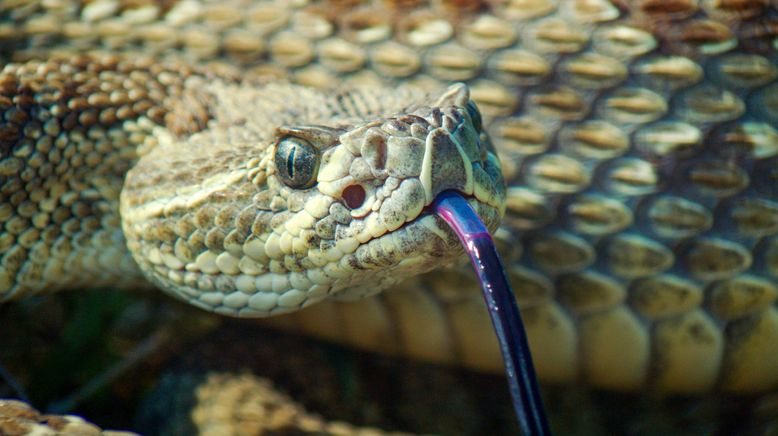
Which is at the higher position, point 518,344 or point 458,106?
point 458,106

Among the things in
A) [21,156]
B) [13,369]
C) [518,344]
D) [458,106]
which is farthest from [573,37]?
[13,369]

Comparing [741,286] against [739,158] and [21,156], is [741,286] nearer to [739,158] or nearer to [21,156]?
[739,158]

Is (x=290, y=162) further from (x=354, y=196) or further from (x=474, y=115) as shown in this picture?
(x=474, y=115)

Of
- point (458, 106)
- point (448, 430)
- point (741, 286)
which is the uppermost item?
point (458, 106)

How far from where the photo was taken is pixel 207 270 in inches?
123

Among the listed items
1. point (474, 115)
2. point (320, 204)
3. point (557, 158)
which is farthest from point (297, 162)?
point (557, 158)

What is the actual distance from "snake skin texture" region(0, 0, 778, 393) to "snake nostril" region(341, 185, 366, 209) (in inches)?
38.0

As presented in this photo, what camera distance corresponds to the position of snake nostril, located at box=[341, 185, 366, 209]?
2.77 metres

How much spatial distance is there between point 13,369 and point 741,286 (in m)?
2.81

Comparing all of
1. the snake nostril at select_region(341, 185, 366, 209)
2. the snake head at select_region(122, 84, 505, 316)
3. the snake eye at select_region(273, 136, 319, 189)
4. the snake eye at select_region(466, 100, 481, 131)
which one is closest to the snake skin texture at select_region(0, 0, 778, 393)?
the snake head at select_region(122, 84, 505, 316)

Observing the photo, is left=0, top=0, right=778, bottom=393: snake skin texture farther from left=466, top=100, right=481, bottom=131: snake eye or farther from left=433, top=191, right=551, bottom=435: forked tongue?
left=433, top=191, right=551, bottom=435: forked tongue

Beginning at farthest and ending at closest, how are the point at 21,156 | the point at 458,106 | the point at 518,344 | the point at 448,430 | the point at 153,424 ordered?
the point at 448,430, the point at 153,424, the point at 21,156, the point at 458,106, the point at 518,344

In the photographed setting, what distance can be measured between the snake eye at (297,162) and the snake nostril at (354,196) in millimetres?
136

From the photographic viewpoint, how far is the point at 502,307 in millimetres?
2758
